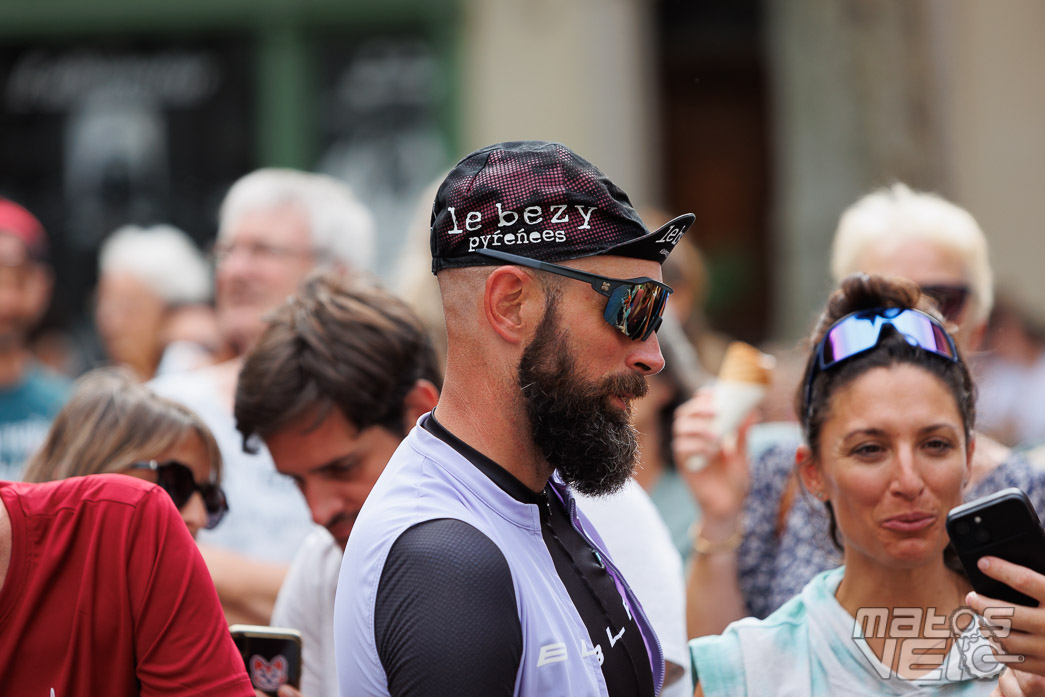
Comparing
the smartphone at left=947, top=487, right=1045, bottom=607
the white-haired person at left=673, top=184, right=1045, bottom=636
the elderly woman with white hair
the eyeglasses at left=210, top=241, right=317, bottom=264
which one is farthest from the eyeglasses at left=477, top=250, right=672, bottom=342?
the elderly woman with white hair

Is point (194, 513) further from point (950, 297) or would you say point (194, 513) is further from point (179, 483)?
point (950, 297)

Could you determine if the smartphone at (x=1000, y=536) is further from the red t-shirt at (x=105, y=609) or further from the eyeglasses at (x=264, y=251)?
the eyeglasses at (x=264, y=251)

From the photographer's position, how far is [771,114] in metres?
9.40

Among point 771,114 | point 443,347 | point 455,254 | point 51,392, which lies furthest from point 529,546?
point 771,114

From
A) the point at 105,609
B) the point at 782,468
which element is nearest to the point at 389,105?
the point at 782,468

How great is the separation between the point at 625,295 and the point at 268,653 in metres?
1.16

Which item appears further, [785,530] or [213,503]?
[785,530]

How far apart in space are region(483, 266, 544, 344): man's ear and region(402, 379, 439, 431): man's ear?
928 millimetres

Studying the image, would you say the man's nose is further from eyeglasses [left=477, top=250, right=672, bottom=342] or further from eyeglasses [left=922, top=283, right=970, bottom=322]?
eyeglasses [left=922, top=283, right=970, bottom=322]

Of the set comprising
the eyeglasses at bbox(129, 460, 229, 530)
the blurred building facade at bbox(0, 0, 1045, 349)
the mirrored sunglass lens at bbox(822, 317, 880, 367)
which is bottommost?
the eyeglasses at bbox(129, 460, 229, 530)

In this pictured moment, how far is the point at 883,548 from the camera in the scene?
244 centimetres

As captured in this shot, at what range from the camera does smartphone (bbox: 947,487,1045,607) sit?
80.9 inches

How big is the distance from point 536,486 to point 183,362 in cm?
428

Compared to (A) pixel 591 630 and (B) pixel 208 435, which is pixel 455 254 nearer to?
(A) pixel 591 630
